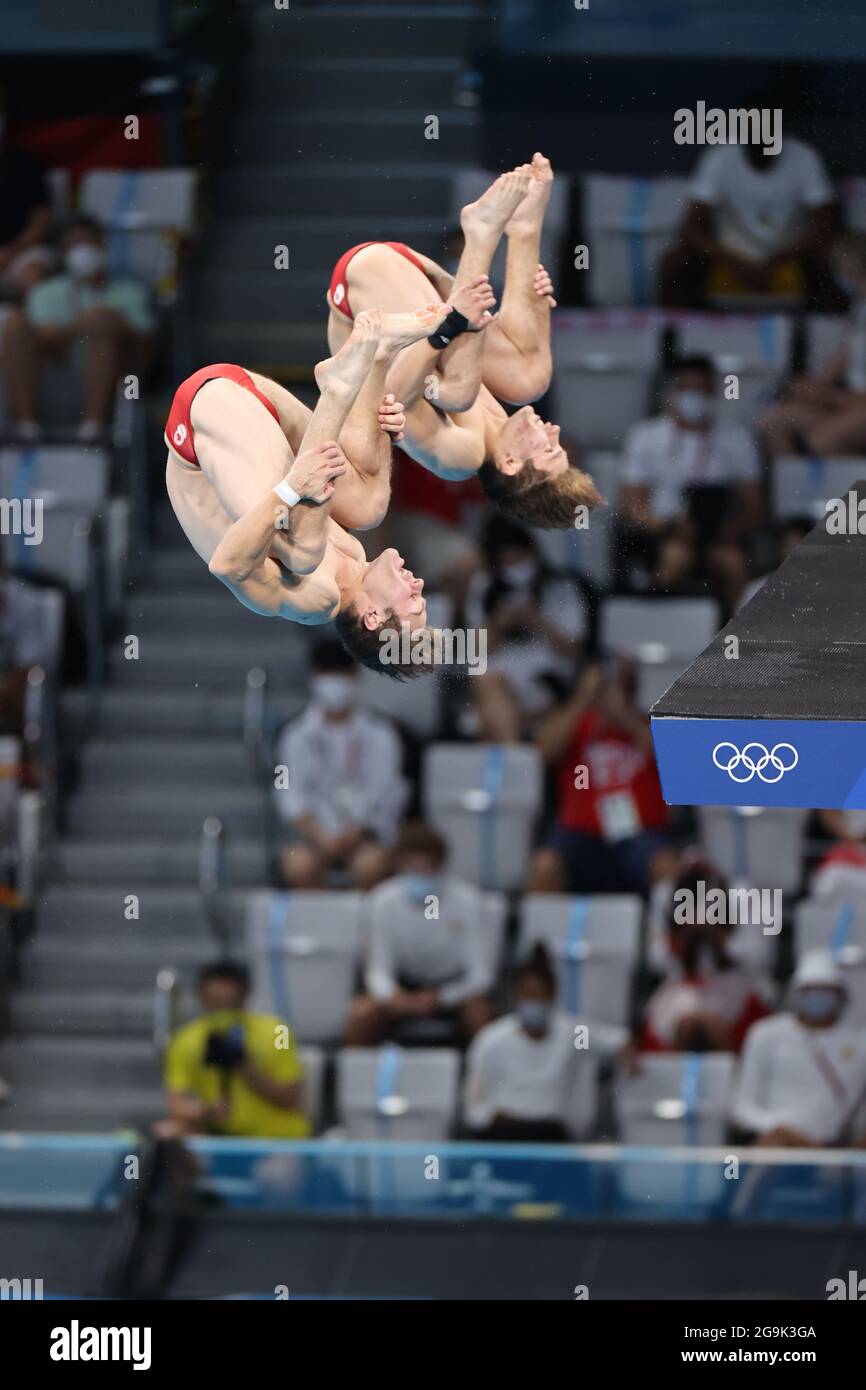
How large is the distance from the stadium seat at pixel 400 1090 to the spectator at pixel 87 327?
2418mm

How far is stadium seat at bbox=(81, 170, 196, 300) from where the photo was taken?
8.91 metres

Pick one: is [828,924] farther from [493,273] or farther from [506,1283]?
[493,273]

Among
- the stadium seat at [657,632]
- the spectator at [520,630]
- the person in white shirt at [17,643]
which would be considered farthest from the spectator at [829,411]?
the person in white shirt at [17,643]

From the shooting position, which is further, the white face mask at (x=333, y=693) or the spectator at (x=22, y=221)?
the spectator at (x=22, y=221)

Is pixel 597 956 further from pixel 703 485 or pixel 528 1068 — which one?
pixel 703 485

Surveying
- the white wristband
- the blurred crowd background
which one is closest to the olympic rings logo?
the white wristband

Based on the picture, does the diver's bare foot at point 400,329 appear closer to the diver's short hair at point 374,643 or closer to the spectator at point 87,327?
the diver's short hair at point 374,643

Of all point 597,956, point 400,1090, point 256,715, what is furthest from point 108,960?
point 597,956

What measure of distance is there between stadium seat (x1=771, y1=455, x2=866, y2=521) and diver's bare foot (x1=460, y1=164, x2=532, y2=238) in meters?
3.53

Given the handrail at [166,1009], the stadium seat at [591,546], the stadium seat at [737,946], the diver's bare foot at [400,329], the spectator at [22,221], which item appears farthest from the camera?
the spectator at [22,221]

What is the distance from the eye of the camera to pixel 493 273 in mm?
7848

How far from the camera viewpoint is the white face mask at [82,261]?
865 centimetres

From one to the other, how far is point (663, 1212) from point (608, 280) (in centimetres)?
317
